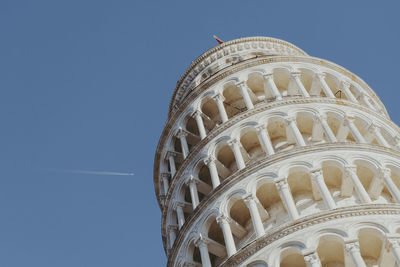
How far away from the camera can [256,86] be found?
95.8 feet

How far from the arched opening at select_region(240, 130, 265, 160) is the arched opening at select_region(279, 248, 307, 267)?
23.0ft

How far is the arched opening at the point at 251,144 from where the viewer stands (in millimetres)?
25234

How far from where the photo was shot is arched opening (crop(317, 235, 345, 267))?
18422mm

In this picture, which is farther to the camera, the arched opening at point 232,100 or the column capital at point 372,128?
the arched opening at point 232,100

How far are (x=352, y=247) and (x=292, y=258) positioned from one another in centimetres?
197

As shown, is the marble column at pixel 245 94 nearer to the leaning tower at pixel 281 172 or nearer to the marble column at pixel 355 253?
the leaning tower at pixel 281 172

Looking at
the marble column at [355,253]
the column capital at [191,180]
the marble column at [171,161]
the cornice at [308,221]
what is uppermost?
the marble column at [171,161]

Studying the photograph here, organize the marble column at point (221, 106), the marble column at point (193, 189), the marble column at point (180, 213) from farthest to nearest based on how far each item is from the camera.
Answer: the marble column at point (221, 106), the marble column at point (180, 213), the marble column at point (193, 189)

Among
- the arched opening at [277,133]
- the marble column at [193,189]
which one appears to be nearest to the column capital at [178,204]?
the marble column at [193,189]

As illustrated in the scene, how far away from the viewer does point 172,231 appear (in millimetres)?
25266

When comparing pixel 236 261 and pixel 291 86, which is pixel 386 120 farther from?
pixel 236 261

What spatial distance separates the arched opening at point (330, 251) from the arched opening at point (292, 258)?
58cm

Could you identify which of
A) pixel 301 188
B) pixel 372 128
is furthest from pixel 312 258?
pixel 372 128

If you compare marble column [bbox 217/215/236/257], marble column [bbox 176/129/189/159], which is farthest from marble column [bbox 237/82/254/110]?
marble column [bbox 217/215/236/257]
